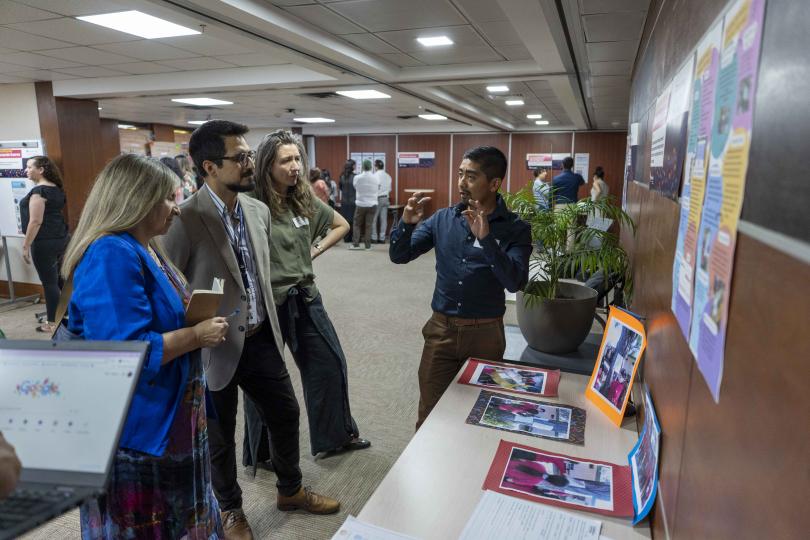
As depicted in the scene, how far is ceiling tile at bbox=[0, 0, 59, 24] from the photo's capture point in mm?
3191

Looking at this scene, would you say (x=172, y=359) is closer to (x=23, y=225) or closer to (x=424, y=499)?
(x=424, y=499)

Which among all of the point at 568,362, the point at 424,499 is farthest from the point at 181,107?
the point at 424,499

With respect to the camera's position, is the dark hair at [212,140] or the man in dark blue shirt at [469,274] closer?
the dark hair at [212,140]

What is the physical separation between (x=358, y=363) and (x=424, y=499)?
9.06ft

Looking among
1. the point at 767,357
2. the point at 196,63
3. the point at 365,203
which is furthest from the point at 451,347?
the point at 365,203

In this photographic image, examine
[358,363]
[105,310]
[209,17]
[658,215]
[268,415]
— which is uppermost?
[209,17]

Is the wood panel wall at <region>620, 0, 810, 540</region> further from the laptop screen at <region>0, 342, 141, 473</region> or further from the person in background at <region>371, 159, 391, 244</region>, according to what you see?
the person in background at <region>371, 159, 391, 244</region>

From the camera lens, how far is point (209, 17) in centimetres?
321

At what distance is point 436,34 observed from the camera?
A: 3996 mm

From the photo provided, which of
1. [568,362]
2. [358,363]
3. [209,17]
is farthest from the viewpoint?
[358,363]

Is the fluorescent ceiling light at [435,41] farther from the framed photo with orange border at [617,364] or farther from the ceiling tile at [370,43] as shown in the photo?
the framed photo with orange border at [617,364]

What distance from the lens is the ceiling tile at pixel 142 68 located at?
5.09 m

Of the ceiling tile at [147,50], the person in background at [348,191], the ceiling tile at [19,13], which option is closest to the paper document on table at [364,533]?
the ceiling tile at [19,13]

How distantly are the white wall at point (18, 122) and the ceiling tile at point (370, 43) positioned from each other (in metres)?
3.91
